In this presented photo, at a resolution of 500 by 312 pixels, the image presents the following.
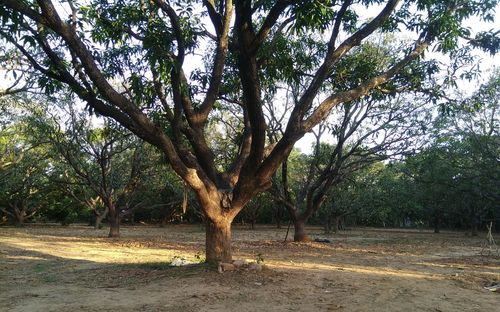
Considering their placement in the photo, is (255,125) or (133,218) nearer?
(255,125)

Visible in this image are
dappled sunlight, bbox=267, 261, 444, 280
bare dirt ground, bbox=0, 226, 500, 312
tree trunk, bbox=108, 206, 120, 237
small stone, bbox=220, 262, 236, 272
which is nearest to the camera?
bare dirt ground, bbox=0, 226, 500, 312

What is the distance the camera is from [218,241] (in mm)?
9000

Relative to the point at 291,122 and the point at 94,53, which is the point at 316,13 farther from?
the point at 94,53

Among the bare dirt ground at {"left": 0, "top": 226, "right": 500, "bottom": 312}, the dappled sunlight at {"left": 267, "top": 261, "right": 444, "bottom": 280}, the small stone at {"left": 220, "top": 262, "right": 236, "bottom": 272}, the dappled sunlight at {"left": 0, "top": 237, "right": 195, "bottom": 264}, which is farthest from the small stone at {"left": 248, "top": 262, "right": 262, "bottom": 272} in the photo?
the dappled sunlight at {"left": 0, "top": 237, "right": 195, "bottom": 264}

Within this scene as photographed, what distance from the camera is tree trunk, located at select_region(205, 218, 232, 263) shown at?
8961 millimetres

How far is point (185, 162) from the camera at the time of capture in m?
8.87

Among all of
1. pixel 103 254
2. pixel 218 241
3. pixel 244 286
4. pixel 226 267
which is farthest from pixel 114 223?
pixel 244 286

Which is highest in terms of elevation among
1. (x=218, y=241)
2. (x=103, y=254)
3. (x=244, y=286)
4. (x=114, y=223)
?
(x=114, y=223)

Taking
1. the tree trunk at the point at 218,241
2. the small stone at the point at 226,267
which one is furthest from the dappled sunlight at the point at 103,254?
the small stone at the point at 226,267

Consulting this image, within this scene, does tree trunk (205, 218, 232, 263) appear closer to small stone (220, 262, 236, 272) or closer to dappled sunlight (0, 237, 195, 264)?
small stone (220, 262, 236, 272)

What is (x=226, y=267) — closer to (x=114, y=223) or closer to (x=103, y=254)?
(x=103, y=254)

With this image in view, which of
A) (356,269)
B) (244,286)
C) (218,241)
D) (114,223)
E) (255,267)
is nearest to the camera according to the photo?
(244,286)

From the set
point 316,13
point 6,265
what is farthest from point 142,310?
point 6,265

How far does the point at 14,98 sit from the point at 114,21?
39.7 ft
